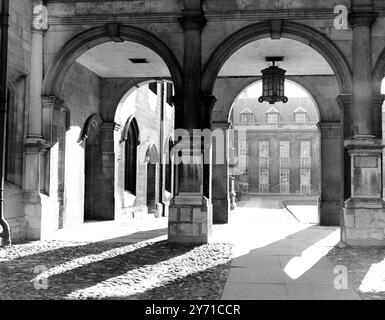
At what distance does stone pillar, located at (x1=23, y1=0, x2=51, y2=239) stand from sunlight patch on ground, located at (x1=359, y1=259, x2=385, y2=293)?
6.33 meters

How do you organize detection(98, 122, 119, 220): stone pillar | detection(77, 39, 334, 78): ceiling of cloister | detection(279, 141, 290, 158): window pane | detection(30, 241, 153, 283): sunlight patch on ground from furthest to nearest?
detection(279, 141, 290, 158): window pane
detection(98, 122, 119, 220): stone pillar
detection(77, 39, 334, 78): ceiling of cloister
detection(30, 241, 153, 283): sunlight patch on ground

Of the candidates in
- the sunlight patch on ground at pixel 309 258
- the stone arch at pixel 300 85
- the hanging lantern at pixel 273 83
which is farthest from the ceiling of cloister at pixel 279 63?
the sunlight patch on ground at pixel 309 258

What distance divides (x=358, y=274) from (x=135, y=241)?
15.0ft

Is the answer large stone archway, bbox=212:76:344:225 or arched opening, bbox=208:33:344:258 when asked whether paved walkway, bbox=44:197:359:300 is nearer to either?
arched opening, bbox=208:33:344:258

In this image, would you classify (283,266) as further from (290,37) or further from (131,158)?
(131,158)

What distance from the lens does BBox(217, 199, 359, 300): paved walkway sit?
16.2 ft

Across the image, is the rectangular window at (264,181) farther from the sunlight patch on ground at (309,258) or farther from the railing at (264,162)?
the sunlight patch on ground at (309,258)

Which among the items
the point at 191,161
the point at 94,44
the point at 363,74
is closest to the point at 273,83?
the point at 363,74

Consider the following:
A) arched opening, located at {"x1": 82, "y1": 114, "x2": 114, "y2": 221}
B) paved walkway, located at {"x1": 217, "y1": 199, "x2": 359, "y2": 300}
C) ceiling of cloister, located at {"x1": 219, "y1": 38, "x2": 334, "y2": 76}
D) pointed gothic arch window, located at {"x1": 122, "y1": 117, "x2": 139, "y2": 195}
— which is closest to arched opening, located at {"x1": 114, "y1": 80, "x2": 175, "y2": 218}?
pointed gothic arch window, located at {"x1": 122, "y1": 117, "x2": 139, "y2": 195}

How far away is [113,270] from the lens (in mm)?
6098

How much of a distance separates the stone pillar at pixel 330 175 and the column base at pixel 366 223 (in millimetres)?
3743

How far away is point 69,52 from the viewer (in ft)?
30.1

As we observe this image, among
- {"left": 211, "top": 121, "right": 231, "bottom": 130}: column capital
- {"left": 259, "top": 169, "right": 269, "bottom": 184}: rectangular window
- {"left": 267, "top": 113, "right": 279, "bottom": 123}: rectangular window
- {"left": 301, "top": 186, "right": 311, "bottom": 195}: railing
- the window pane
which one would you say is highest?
{"left": 267, "top": 113, "right": 279, "bottom": 123}: rectangular window

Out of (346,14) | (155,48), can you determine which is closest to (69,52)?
(155,48)
